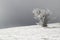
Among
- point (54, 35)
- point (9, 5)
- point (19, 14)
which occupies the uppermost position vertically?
point (9, 5)

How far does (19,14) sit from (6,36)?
Answer: 68cm

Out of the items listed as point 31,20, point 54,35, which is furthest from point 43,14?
point 31,20

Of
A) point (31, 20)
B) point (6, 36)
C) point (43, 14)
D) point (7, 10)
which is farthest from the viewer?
point (31, 20)

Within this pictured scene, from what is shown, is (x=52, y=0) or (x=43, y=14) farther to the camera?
(x=52, y=0)

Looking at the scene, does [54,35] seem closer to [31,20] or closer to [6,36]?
[6,36]

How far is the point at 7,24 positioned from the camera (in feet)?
6.03

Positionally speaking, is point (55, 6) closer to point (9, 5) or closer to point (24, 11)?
point (24, 11)

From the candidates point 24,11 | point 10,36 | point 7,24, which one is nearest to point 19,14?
point 24,11

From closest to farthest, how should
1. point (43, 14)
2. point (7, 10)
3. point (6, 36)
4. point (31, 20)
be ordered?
point (6, 36)
point (43, 14)
point (7, 10)
point (31, 20)

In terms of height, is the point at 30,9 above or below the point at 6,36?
above

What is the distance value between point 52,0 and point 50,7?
0.33ft

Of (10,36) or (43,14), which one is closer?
(10,36)

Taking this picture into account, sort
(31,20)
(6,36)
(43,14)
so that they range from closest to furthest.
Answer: (6,36)
(43,14)
(31,20)

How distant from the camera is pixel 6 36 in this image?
125 cm
